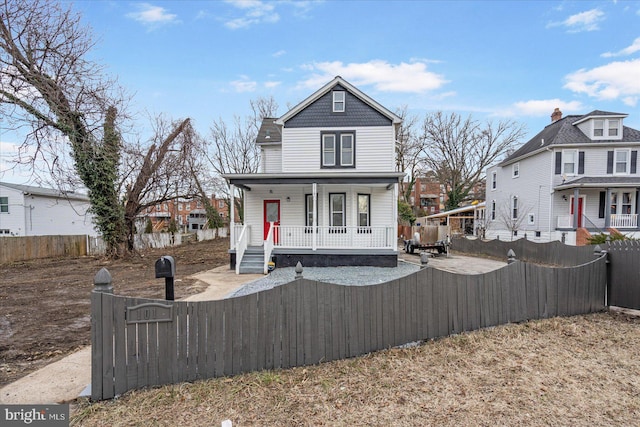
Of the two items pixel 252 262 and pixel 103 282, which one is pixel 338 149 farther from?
pixel 103 282

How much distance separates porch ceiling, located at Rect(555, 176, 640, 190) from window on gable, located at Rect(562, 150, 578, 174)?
38.1 inches

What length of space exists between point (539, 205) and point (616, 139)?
5.95 metres

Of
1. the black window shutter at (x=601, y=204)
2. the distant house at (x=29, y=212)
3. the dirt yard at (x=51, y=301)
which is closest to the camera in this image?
the dirt yard at (x=51, y=301)

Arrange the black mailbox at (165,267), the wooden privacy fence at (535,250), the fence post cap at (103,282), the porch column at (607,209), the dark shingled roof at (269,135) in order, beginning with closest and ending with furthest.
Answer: the fence post cap at (103,282) → the black mailbox at (165,267) → the wooden privacy fence at (535,250) → the dark shingled roof at (269,135) → the porch column at (607,209)

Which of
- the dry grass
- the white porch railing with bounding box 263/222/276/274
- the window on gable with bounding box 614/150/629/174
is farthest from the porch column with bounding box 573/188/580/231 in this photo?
the white porch railing with bounding box 263/222/276/274

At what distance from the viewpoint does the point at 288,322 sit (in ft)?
13.5

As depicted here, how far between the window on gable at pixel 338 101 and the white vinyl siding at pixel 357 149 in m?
0.93

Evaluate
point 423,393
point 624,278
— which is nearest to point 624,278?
point 624,278

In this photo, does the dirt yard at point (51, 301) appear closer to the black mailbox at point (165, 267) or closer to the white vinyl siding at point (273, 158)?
the black mailbox at point (165, 267)

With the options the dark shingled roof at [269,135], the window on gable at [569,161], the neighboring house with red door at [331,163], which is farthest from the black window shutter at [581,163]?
the dark shingled roof at [269,135]

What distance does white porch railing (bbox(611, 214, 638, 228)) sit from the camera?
63.8 feet

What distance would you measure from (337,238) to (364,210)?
223cm

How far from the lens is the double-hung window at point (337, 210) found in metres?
13.8

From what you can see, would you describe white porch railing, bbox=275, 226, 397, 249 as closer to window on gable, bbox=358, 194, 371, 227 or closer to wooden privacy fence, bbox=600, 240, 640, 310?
window on gable, bbox=358, 194, 371, 227
